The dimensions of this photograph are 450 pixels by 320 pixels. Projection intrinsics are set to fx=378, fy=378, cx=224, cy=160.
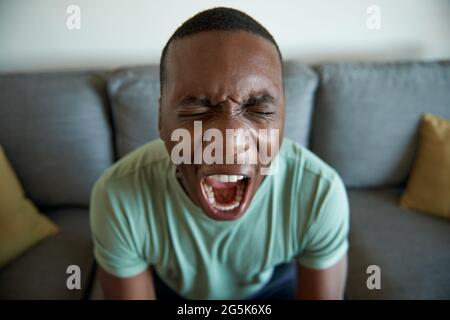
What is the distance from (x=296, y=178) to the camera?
733 millimetres

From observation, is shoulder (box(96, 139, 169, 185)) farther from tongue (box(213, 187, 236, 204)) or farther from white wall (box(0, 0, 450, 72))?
white wall (box(0, 0, 450, 72))

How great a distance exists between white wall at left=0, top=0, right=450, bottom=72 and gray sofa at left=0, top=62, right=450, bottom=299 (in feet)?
0.24

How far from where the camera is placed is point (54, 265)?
1.05 metres

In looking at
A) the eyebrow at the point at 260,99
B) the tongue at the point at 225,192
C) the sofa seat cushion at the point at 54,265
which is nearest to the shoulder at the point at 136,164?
the tongue at the point at 225,192

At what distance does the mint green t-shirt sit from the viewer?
729 mm

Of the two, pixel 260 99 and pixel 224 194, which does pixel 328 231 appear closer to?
pixel 224 194

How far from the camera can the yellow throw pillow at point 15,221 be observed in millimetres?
1046

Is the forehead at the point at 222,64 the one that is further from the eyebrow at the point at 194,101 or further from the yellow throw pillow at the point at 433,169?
the yellow throw pillow at the point at 433,169

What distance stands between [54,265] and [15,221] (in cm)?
17

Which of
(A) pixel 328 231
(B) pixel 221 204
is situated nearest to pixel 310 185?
(A) pixel 328 231

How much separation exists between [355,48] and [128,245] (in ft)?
3.05

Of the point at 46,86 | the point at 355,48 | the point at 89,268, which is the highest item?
the point at 355,48
